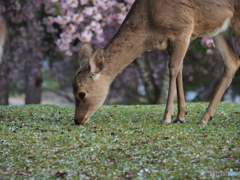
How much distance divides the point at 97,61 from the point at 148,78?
761cm

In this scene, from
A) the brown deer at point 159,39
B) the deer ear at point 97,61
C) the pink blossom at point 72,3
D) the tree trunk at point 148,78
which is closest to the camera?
the deer ear at point 97,61

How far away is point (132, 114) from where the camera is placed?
8.88 meters

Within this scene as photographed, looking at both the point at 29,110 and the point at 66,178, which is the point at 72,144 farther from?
the point at 29,110

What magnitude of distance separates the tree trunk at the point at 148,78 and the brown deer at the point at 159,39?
6.93 metres

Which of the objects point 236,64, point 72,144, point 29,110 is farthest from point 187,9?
point 29,110

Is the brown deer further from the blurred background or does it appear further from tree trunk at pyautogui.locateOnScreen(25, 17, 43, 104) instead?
tree trunk at pyautogui.locateOnScreen(25, 17, 43, 104)

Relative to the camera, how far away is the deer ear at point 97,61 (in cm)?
749

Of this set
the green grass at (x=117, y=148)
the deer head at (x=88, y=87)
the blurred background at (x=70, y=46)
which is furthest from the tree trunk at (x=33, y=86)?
the deer head at (x=88, y=87)

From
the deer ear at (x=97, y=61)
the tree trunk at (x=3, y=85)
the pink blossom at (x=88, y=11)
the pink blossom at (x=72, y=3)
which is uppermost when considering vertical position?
the pink blossom at (x=72, y=3)

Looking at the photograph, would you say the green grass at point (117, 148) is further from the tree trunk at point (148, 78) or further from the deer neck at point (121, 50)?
the tree trunk at point (148, 78)

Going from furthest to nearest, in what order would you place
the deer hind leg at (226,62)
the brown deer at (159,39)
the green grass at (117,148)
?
the deer hind leg at (226,62) < the brown deer at (159,39) < the green grass at (117,148)

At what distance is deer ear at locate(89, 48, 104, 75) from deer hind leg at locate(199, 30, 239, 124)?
190 centimetres

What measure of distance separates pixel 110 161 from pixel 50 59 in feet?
48.9

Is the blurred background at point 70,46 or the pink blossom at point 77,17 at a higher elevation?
the pink blossom at point 77,17
